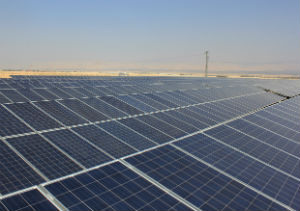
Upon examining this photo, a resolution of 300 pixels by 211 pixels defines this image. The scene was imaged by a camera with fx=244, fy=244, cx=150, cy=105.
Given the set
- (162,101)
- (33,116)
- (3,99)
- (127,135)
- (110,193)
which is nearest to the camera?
(110,193)

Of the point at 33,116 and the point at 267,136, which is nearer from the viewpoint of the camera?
the point at 33,116

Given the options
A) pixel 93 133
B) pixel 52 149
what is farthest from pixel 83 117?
pixel 52 149

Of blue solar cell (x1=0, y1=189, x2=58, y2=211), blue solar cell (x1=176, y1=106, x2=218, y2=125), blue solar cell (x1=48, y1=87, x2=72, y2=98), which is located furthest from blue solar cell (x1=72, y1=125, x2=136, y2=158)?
blue solar cell (x1=176, y1=106, x2=218, y2=125)

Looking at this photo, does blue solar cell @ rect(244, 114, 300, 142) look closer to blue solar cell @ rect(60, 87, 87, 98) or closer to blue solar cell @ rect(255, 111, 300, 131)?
blue solar cell @ rect(255, 111, 300, 131)

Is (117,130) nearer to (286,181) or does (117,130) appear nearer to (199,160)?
(199,160)

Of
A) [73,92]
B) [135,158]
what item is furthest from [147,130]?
[73,92]

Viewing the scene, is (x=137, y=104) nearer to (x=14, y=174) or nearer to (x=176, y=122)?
(x=176, y=122)

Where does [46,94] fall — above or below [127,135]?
above
